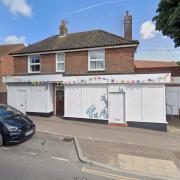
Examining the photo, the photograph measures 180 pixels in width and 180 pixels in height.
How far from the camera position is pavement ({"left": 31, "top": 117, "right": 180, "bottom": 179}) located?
6434 millimetres

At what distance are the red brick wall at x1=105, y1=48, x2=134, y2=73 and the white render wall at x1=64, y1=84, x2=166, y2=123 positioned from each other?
6.01ft

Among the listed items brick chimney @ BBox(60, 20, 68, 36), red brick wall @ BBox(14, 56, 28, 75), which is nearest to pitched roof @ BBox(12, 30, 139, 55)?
brick chimney @ BBox(60, 20, 68, 36)

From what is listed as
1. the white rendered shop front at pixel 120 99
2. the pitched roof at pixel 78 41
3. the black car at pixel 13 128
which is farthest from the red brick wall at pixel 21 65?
the black car at pixel 13 128

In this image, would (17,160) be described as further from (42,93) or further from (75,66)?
(75,66)

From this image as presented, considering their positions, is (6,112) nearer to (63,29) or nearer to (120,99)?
(120,99)

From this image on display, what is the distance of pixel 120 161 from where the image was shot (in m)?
6.91

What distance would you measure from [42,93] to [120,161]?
9932 mm

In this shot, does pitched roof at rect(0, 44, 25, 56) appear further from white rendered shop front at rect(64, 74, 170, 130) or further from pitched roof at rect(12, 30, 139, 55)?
white rendered shop front at rect(64, 74, 170, 130)

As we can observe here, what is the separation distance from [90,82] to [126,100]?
108 inches

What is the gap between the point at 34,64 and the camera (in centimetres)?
1703

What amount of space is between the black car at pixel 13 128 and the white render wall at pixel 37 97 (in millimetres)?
6135

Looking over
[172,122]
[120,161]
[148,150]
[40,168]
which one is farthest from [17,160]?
[172,122]

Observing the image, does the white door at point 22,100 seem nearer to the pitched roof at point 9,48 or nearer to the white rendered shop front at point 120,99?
the white rendered shop front at point 120,99

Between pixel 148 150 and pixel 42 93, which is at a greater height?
pixel 42 93
